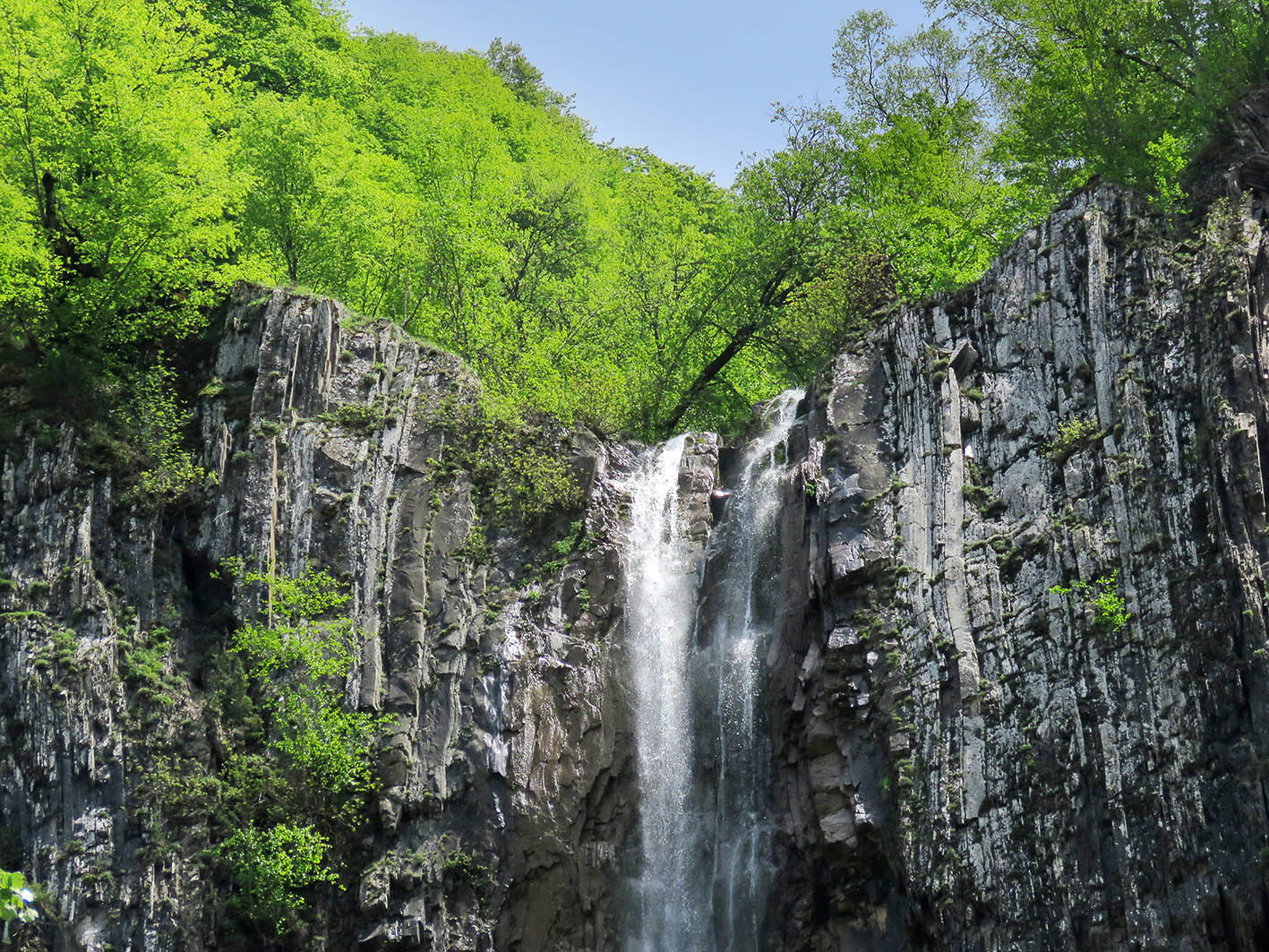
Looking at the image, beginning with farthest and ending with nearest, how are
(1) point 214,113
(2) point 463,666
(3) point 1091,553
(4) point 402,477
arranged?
(1) point 214,113, (4) point 402,477, (2) point 463,666, (3) point 1091,553

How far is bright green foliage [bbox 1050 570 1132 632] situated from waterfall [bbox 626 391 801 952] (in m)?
5.99

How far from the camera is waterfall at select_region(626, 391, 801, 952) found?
20.0 m

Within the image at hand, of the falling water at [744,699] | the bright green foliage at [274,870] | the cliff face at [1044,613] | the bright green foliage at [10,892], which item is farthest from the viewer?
the bright green foliage at [274,870]

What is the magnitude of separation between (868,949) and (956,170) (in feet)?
68.6

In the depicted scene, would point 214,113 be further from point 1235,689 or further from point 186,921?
point 1235,689

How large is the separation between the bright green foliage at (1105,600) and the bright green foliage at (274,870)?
42.1 ft

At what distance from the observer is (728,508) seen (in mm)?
23703

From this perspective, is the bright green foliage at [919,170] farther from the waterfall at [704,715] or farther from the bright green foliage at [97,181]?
the bright green foliage at [97,181]

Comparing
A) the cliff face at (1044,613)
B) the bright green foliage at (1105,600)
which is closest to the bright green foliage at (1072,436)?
the cliff face at (1044,613)

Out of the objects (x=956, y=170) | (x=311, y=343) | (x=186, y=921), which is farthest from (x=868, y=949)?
(x=956, y=170)

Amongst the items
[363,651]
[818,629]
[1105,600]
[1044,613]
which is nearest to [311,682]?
[363,651]

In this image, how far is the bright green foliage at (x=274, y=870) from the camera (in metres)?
19.9

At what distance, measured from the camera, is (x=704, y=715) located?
70.7ft

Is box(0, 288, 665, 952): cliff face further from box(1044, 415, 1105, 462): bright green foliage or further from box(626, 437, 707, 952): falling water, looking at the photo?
box(1044, 415, 1105, 462): bright green foliage
